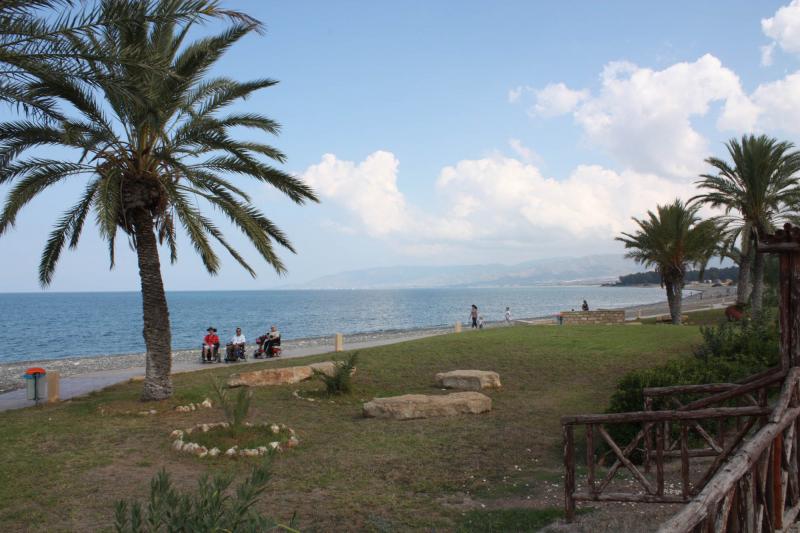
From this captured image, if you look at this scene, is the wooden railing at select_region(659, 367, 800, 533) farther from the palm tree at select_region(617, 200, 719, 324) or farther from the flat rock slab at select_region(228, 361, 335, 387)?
the palm tree at select_region(617, 200, 719, 324)

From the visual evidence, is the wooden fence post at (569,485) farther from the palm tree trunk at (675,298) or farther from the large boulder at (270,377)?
the palm tree trunk at (675,298)

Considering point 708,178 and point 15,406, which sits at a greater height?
point 708,178

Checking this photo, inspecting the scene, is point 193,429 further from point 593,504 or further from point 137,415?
point 593,504

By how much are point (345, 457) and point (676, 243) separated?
2373 centimetres

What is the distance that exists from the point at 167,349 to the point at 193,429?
3482mm

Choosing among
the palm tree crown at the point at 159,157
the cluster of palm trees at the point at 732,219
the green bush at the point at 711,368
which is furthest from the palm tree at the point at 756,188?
the palm tree crown at the point at 159,157

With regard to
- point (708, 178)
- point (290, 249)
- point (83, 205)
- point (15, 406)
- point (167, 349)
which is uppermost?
point (708, 178)

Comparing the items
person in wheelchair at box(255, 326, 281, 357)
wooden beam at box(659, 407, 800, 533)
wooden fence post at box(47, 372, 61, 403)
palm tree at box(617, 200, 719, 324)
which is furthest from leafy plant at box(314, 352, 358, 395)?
palm tree at box(617, 200, 719, 324)

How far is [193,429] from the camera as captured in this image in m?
10.7

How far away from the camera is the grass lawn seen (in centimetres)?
730

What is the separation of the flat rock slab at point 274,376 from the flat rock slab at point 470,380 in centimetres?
329

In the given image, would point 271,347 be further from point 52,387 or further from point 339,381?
point 52,387

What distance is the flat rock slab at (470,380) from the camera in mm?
15852

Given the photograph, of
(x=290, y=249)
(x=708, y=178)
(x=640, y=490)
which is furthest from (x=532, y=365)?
(x=708, y=178)
